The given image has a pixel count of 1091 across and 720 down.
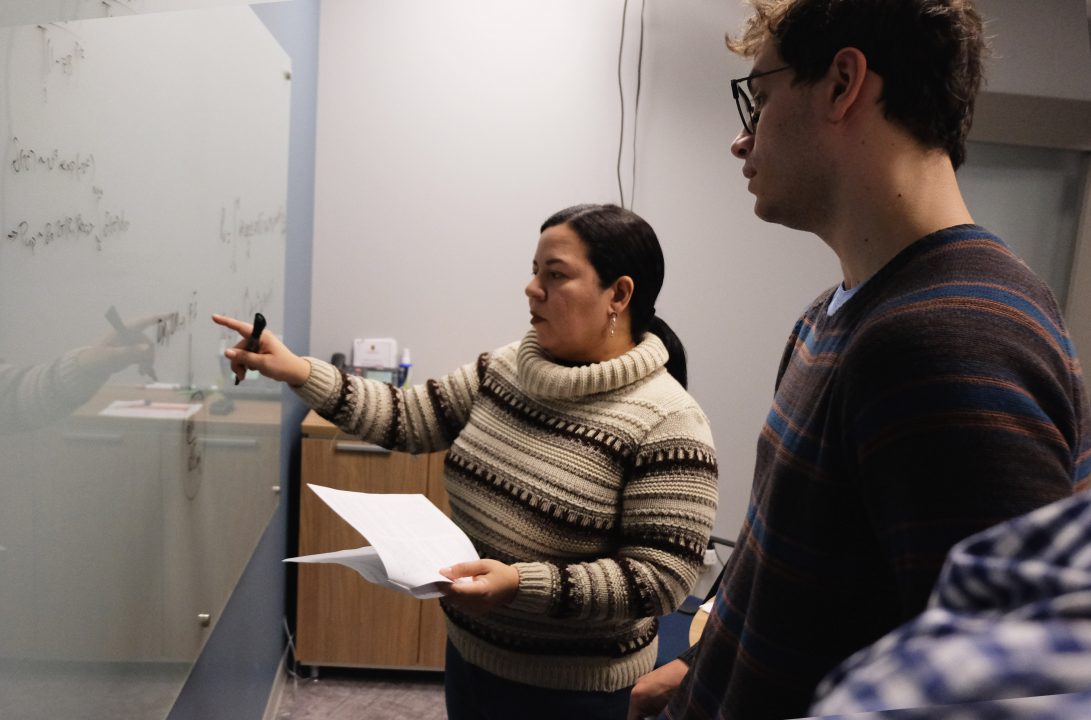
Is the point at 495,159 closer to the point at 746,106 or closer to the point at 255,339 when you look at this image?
the point at 255,339

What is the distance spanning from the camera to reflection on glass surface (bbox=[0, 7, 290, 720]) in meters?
0.79

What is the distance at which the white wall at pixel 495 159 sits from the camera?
2975 mm

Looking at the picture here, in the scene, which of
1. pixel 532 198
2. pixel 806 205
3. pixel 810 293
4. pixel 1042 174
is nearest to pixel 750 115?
pixel 806 205

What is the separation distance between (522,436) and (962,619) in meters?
1.22

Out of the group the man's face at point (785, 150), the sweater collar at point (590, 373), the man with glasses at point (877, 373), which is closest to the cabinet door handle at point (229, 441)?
the sweater collar at point (590, 373)

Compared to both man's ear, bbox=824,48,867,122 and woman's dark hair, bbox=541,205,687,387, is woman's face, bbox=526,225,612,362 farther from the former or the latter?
man's ear, bbox=824,48,867,122

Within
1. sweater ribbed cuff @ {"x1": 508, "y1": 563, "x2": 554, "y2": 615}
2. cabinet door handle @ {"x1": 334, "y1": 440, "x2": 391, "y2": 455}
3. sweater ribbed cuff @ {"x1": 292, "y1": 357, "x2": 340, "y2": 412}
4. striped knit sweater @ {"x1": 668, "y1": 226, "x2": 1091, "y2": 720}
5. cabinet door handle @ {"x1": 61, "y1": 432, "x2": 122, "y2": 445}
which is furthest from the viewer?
cabinet door handle @ {"x1": 334, "y1": 440, "x2": 391, "y2": 455}

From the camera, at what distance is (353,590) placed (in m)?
2.77

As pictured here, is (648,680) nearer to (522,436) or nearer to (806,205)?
(522,436)

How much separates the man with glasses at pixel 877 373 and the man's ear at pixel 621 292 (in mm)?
584

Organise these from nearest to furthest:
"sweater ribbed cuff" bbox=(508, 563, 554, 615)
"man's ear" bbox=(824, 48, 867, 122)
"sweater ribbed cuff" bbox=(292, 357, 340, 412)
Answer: "man's ear" bbox=(824, 48, 867, 122)
"sweater ribbed cuff" bbox=(508, 563, 554, 615)
"sweater ribbed cuff" bbox=(292, 357, 340, 412)

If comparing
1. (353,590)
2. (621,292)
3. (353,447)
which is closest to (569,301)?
(621,292)

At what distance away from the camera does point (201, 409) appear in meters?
1.42

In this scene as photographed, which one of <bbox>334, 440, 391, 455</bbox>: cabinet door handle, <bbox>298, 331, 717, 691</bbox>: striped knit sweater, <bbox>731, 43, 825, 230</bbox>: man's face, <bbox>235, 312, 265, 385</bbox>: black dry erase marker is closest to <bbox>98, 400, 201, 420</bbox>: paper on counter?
<bbox>235, 312, 265, 385</bbox>: black dry erase marker
